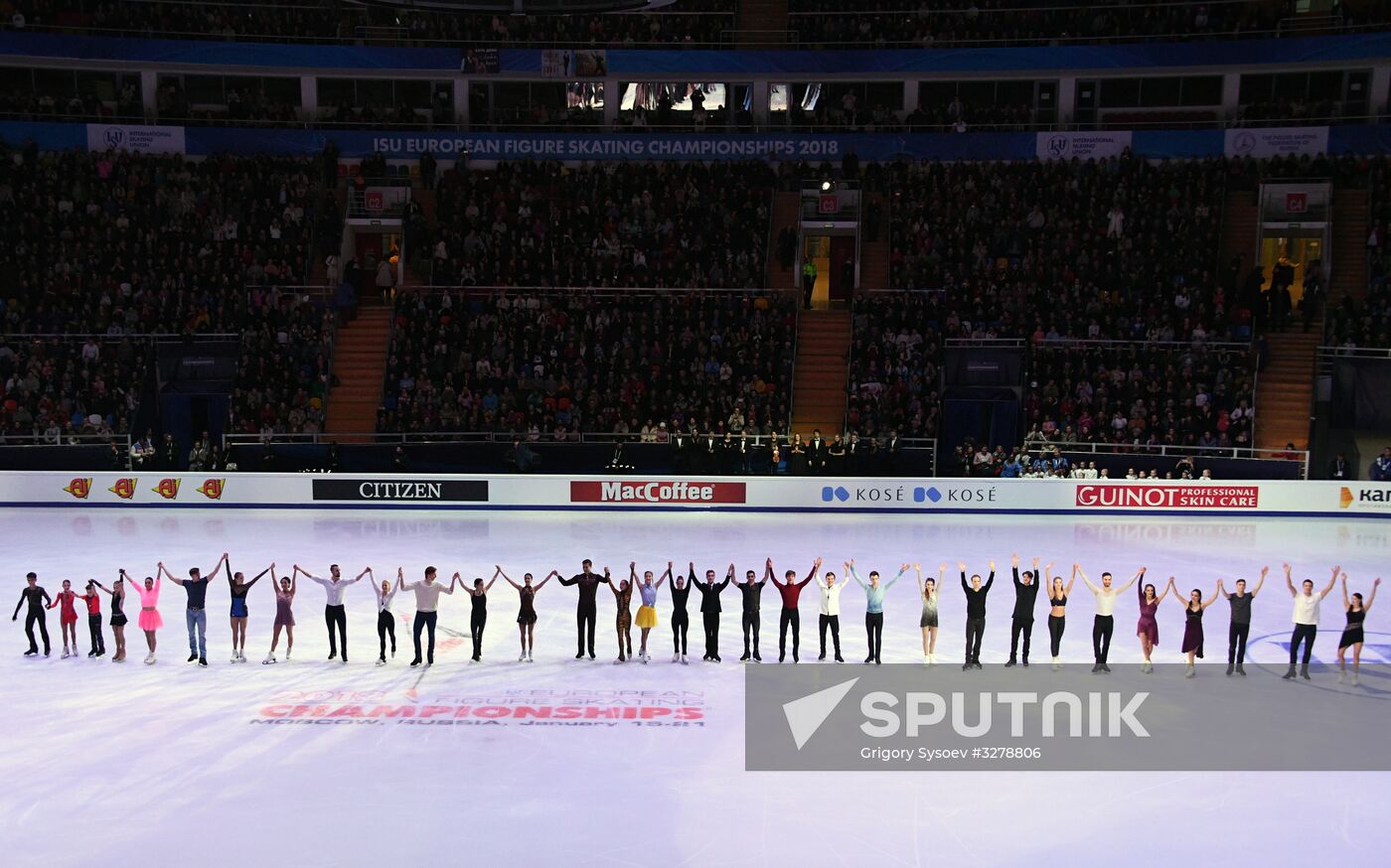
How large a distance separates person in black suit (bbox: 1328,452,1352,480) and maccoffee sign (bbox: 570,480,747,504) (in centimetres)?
1356

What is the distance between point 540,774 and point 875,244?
2558 cm

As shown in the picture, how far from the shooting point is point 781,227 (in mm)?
35062

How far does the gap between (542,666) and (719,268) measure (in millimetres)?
19646

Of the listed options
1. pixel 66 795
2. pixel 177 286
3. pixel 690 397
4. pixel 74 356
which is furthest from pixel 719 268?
pixel 66 795

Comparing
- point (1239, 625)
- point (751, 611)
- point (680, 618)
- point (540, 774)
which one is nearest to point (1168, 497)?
point (1239, 625)

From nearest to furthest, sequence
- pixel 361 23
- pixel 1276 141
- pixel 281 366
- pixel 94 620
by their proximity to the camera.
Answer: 1. pixel 94 620
2. pixel 281 366
3. pixel 1276 141
4. pixel 361 23

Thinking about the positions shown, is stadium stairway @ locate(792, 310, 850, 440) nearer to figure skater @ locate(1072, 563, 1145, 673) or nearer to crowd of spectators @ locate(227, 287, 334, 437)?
crowd of spectators @ locate(227, 287, 334, 437)

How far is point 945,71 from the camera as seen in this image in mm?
36344

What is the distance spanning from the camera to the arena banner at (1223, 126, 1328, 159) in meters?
34.2

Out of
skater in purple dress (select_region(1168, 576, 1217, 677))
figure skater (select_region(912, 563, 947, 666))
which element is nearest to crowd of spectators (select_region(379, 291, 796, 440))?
figure skater (select_region(912, 563, 947, 666))

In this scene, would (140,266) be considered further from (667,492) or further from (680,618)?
(680,618)

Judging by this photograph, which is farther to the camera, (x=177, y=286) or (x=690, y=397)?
(x=177, y=286)

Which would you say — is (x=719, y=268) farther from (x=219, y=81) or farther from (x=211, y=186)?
(x=219, y=81)

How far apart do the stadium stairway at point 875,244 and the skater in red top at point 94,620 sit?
23.3 metres
